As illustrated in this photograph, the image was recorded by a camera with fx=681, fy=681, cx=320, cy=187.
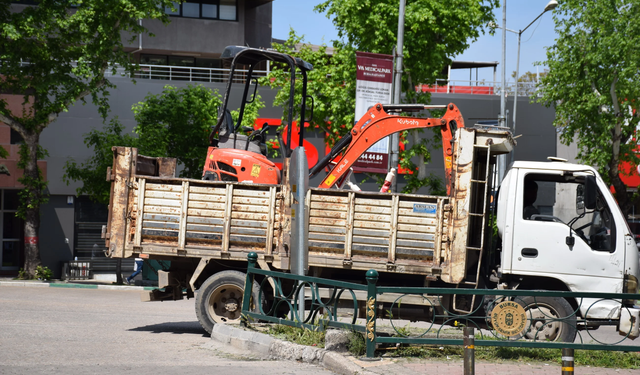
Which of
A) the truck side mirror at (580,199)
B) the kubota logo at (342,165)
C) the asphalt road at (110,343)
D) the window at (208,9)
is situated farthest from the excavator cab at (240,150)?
the window at (208,9)

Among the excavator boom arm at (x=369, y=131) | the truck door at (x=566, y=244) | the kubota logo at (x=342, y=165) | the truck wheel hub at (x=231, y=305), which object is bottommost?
the truck wheel hub at (x=231, y=305)

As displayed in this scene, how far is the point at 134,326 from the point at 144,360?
3.60m

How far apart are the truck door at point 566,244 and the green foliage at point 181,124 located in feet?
47.5

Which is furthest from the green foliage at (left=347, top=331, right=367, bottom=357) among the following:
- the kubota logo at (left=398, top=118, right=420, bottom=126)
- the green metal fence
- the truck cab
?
the kubota logo at (left=398, top=118, right=420, bottom=126)

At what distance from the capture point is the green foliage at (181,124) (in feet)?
72.8

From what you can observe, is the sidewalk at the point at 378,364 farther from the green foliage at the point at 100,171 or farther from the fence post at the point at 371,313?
the green foliage at the point at 100,171

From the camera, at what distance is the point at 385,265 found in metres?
9.21

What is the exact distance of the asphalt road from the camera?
7.33 meters

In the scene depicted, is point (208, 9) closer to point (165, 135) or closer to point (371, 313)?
point (165, 135)

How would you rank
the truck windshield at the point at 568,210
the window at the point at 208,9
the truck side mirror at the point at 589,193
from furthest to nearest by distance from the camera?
1. the window at the point at 208,9
2. the truck windshield at the point at 568,210
3. the truck side mirror at the point at 589,193

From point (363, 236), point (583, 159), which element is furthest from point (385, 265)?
point (583, 159)

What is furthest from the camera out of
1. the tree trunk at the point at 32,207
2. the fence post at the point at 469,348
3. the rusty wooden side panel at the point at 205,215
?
the tree trunk at the point at 32,207

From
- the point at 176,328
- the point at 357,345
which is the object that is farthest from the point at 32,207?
the point at 357,345

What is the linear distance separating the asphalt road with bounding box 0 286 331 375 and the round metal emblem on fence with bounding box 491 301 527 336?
6.70 ft
